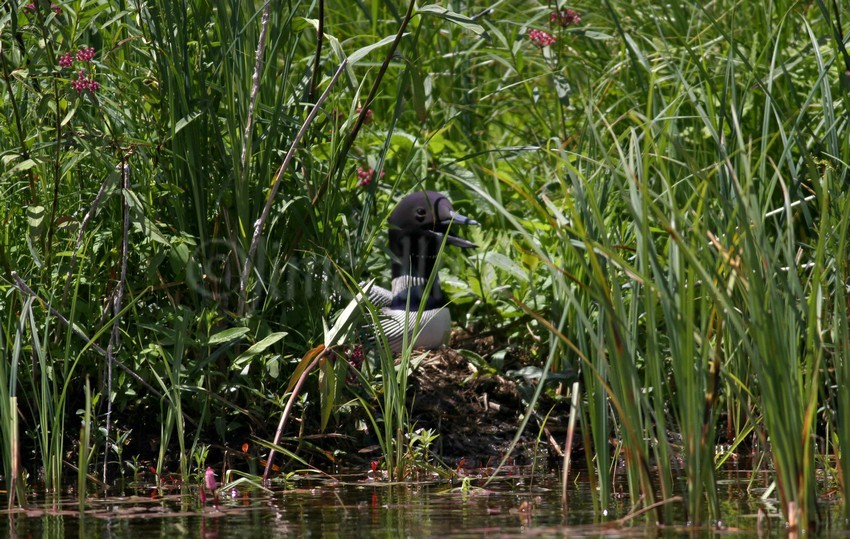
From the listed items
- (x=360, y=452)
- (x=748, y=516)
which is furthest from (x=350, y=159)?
(x=748, y=516)

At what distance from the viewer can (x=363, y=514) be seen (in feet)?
8.88

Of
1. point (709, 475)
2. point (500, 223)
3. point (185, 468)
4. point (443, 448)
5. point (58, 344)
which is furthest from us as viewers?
point (500, 223)

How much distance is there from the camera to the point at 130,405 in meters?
3.48

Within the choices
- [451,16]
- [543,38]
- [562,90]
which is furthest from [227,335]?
[543,38]

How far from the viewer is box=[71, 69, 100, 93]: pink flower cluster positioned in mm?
3107

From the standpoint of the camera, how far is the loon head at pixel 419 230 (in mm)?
4441

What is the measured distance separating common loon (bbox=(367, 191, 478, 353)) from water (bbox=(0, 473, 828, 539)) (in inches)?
47.0

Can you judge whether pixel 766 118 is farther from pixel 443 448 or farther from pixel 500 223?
pixel 500 223

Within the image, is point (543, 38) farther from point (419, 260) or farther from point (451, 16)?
point (451, 16)

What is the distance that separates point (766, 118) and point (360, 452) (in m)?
1.56

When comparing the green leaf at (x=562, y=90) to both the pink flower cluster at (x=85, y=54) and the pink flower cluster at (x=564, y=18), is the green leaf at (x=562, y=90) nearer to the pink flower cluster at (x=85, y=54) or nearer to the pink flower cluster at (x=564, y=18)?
the pink flower cluster at (x=564, y=18)

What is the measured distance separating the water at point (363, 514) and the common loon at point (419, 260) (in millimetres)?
1193

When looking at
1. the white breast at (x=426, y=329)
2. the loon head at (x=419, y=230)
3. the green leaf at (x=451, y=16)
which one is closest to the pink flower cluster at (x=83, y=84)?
the green leaf at (x=451, y=16)

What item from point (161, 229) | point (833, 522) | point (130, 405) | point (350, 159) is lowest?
point (833, 522)
